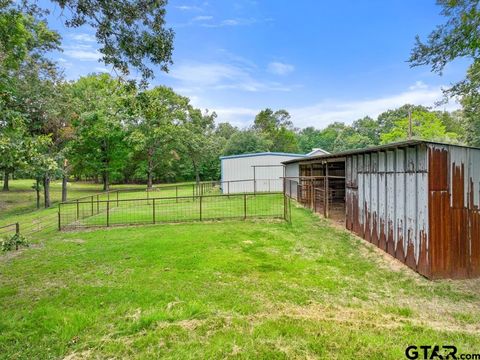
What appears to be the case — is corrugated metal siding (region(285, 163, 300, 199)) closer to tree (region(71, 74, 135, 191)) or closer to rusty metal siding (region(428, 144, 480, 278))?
rusty metal siding (region(428, 144, 480, 278))

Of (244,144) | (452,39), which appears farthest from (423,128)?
(452,39)

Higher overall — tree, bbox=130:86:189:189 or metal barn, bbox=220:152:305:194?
tree, bbox=130:86:189:189

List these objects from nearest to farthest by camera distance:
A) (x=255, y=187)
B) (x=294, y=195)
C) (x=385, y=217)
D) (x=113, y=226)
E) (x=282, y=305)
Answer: (x=282, y=305) → (x=385, y=217) → (x=113, y=226) → (x=294, y=195) → (x=255, y=187)

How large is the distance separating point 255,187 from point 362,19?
44.2ft

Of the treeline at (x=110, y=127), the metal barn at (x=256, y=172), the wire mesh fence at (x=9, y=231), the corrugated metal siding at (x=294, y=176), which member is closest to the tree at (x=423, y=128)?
the treeline at (x=110, y=127)

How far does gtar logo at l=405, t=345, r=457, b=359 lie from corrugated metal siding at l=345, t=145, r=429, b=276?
273 cm

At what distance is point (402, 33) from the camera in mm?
11844

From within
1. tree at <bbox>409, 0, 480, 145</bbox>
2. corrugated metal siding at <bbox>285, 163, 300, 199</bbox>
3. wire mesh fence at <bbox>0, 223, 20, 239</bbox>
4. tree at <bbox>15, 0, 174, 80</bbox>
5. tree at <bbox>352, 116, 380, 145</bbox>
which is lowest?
wire mesh fence at <bbox>0, 223, 20, 239</bbox>

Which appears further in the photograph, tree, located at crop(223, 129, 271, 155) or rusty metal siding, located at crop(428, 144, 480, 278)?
tree, located at crop(223, 129, 271, 155)

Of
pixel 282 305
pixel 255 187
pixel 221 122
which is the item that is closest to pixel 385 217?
pixel 282 305

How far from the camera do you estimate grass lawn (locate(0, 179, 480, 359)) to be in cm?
324

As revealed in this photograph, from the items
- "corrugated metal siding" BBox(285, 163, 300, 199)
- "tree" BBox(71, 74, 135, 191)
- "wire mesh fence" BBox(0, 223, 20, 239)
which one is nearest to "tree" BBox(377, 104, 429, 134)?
"corrugated metal siding" BBox(285, 163, 300, 199)

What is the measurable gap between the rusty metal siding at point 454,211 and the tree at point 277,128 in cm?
4573

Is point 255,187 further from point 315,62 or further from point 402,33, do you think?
point 402,33
